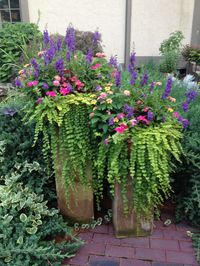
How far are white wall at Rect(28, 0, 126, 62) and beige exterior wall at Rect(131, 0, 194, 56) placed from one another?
35cm

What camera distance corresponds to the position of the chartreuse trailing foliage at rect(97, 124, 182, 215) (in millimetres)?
2037

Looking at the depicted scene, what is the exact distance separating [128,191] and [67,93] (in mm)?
885

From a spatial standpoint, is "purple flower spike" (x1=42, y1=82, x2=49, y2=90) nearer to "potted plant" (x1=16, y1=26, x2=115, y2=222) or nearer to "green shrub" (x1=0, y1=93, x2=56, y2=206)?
"potted plant" (x1=16, y1=26, x2=115, y2=222)

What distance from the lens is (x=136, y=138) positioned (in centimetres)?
204

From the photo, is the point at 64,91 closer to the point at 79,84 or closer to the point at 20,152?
the point at 79,84

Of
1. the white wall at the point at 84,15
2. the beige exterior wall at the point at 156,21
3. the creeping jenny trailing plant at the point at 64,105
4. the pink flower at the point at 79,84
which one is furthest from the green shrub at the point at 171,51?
the pink flower at the point at 79,84

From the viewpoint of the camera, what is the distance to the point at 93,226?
261 centimetres

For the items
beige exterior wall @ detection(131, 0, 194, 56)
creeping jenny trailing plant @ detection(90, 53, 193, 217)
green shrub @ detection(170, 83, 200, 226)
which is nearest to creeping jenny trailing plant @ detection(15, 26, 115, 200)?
creeping jenny trailing plant @ detection(90, 53, 193, 217)

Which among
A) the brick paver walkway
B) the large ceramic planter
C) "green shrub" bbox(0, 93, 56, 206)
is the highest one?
"green shrub" bbox(0, 93, 56, 206)

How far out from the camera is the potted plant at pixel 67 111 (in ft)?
7.18

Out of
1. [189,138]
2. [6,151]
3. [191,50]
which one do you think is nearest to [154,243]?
[189,138]

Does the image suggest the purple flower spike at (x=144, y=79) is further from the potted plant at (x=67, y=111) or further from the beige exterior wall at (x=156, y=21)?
the beige exterior wall at (x=156, y=21)

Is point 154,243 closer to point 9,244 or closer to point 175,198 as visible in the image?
point 175,198

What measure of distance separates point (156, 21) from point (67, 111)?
5.67 m
